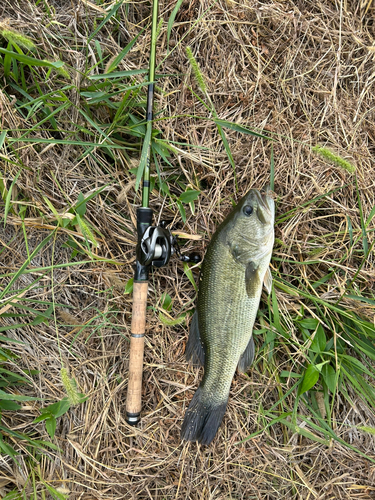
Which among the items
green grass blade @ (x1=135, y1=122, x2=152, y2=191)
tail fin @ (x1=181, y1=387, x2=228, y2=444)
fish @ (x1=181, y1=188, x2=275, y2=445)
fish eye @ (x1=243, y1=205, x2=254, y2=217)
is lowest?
tail fin @ (x1=181, y1=387, x2=228, y2=444)

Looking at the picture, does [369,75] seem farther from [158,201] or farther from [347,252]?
[158,201]

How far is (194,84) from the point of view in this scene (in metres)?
2.21

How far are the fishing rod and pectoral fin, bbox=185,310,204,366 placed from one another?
32 centimetres

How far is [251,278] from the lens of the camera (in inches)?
78.4

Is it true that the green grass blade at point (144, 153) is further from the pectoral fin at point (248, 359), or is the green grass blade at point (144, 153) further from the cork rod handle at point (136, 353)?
the pectoral fin at point (248, 359)

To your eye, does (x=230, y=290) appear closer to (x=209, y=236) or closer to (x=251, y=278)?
(x=251, y=278)

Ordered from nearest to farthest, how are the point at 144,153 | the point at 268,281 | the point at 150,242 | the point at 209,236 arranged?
the point at 150,242 < the point at 144,153 < the point at 268,281 < the point at 209,236

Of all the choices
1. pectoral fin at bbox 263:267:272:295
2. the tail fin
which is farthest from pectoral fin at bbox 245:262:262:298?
the tail fin

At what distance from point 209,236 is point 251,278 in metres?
0.43

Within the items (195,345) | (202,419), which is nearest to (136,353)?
(195,345)

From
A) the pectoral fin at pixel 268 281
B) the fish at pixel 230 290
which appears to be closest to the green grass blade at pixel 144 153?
the fish at pixel 230 290

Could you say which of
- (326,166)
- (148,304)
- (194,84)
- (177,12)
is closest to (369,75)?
(326,166)

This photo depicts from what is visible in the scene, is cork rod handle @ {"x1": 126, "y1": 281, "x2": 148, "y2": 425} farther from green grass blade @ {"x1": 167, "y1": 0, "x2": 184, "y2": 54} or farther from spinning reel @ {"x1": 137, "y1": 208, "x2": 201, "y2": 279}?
green grass blade @ {"x1": 167, "y1": 0, "x2": 184, "y2": 54}

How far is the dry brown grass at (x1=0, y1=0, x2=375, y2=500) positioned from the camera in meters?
2.20
